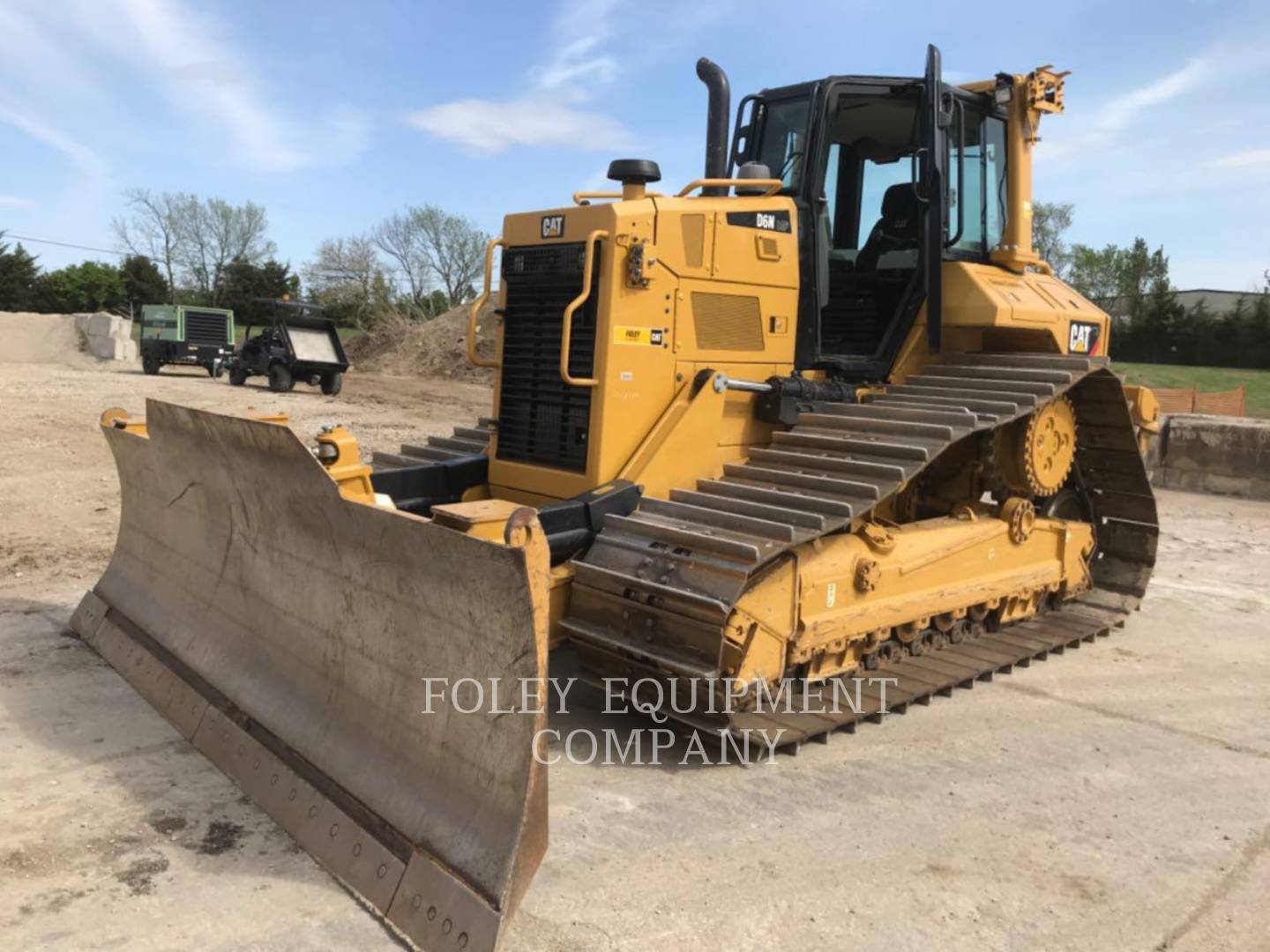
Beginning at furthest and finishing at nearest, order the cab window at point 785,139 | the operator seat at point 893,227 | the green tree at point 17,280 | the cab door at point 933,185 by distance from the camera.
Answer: the green tree at point 17,280, the operator seat at point 893,227, the cab window at point 785,139, the cab door at point 933,185

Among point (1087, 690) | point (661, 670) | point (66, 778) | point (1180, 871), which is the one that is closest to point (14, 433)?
point (66, 778)

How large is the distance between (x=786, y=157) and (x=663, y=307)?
1.72 metres

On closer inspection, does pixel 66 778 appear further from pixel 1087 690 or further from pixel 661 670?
pixel 1087 690

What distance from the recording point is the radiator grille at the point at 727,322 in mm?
5422

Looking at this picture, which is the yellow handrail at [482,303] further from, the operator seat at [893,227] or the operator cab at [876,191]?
the operator seat at [893,227]

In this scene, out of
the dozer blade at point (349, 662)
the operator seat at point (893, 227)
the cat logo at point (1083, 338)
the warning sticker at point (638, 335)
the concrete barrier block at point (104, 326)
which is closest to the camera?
the dozer blade at point (349, 662)

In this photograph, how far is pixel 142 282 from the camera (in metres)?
58.4

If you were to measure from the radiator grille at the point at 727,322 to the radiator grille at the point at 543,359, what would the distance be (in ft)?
1.97

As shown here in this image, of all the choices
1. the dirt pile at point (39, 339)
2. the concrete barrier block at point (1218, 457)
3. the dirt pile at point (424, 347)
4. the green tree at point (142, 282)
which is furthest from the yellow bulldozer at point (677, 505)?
the green tree at point (142, 282)

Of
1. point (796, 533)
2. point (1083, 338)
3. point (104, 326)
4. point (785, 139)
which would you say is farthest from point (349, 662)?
point (104, 326)

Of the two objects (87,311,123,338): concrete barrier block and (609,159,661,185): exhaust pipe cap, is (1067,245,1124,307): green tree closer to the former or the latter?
(87,311,123,338): concrete barrier block

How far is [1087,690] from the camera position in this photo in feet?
19.1

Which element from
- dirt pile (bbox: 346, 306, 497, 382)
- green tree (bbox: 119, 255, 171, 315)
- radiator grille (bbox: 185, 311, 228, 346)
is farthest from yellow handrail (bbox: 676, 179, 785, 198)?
green tree (bbox: 119, 255, 171, 315)

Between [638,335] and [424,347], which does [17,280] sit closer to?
[424,347]
